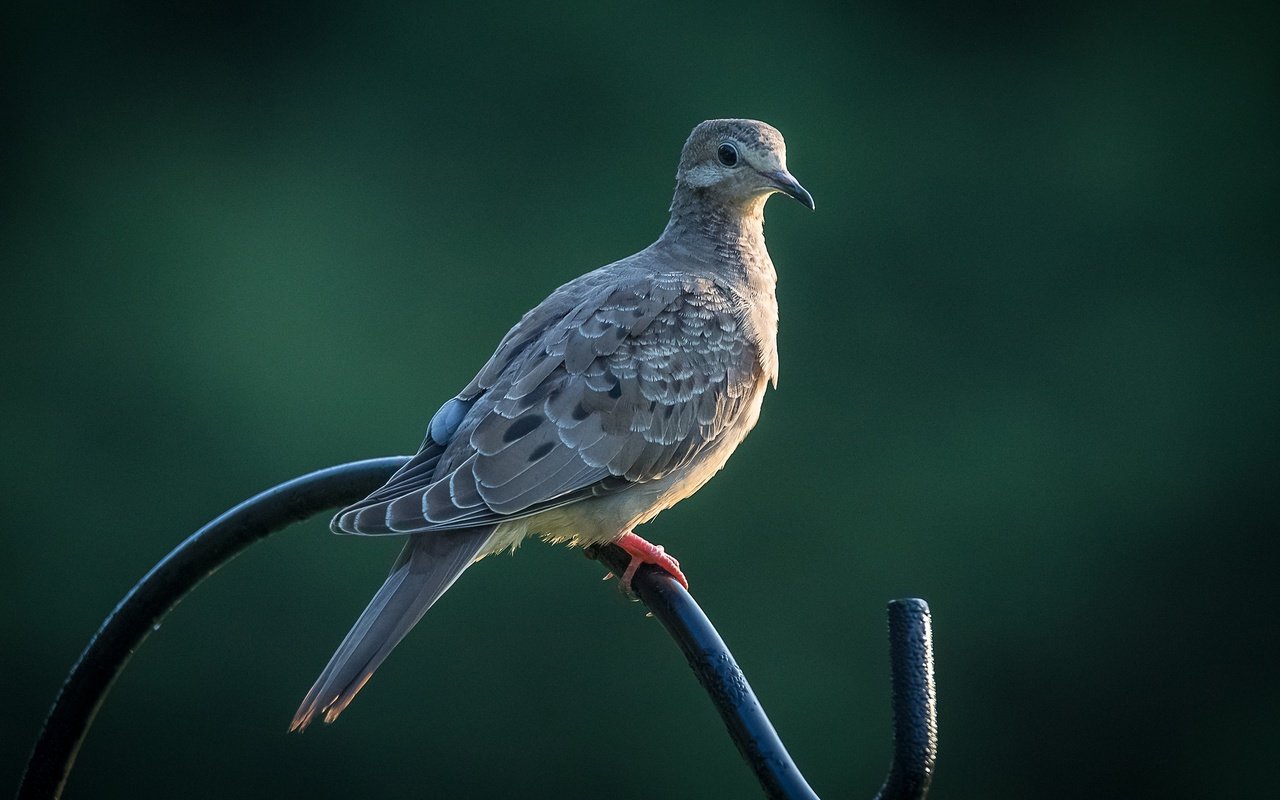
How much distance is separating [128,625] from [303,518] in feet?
0.98

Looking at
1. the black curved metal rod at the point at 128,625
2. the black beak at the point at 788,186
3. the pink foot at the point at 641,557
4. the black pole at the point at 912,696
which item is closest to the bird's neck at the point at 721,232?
the black beak at the point at 788,186

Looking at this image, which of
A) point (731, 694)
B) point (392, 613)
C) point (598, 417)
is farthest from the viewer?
point (598, 417)

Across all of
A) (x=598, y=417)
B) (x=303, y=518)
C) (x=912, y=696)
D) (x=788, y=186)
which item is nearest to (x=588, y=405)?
(x=598, y=417)

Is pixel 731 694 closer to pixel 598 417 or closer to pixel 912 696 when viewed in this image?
pixel 912 696

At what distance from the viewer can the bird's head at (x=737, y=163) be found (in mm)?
3244

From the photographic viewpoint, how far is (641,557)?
109 inches

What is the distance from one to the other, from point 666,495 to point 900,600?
1.17 metres

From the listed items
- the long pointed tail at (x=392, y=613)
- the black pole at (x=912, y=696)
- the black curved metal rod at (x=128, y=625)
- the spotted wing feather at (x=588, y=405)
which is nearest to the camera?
the black pole at (x=912, y=696)

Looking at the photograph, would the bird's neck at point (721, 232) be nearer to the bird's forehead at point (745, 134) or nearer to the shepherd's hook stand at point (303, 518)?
the bird's forehead at point (745, 134)

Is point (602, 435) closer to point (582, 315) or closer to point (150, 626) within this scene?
point (582, 315)

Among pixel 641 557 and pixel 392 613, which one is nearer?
pixel 392 613

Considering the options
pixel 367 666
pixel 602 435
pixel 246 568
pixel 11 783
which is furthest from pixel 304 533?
pixel 367 666

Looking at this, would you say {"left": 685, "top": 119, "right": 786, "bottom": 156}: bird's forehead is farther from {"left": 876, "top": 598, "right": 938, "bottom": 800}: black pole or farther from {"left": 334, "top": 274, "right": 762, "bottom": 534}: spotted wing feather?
{"left": 876, "top": 598, "right": 938, "bottom": 800}: black pole

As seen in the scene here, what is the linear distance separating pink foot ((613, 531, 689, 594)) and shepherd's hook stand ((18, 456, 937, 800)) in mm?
204
